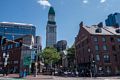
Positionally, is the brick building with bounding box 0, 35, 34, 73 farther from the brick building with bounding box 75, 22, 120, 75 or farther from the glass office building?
the glass office building

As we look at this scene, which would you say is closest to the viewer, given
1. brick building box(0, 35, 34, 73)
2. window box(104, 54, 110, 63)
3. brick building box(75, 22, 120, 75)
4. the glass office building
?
brick building box(75, 22, 120, 75)

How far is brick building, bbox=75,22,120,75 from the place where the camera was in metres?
67.2

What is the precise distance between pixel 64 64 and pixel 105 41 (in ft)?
207

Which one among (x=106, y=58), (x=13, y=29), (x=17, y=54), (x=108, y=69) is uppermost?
(x=13, y=29)

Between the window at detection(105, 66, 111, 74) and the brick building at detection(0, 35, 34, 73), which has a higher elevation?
the brick building at detection(0, 35, 34, 73)

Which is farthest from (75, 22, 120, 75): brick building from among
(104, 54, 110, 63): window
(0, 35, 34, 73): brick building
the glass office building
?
the glass office building

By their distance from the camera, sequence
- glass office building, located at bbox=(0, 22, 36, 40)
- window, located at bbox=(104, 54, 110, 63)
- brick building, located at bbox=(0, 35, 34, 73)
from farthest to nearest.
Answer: glass office building, located at bbox=(0, 22, 36, 40), brick building, located at bbox=(0, 35, 34, 73), window, located at bbox=(104, 54, 110, 63)

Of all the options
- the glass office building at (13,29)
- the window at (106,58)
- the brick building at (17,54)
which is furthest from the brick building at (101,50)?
the glass office building at (13,29)

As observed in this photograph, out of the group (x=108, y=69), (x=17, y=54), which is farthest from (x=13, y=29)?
(x=108, y=69)

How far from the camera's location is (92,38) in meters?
69.1

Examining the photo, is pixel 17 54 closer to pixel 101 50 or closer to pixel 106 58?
pixel 101 50

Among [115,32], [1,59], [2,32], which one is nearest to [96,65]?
[115,32]

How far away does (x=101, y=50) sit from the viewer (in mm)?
68938

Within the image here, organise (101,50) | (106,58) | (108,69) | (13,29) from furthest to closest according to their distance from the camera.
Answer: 1. (13,29)
2. (101,50)
3. (106,58)
4. (108,69)
